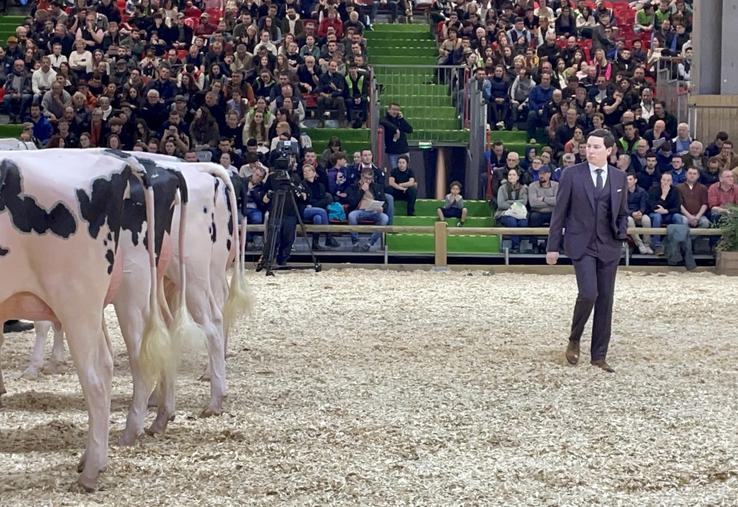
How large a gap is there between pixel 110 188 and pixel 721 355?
5.85 meters

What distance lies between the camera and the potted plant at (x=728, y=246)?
16.1 metres

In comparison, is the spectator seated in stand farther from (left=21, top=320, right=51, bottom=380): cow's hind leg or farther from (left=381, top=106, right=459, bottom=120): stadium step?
(left=21, top=320, right=51, bottom=380): cow's hind leg

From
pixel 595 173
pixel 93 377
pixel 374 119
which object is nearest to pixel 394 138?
pixel 374 119

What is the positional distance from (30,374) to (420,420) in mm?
3194

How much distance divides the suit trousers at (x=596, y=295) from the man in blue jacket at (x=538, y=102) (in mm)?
11806

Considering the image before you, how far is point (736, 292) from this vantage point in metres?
14.0

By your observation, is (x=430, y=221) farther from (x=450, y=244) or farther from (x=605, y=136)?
(x=605, y=136)

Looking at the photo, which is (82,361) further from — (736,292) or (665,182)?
(665,182)

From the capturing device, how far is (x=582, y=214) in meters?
8.93

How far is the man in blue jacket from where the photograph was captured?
2052cm

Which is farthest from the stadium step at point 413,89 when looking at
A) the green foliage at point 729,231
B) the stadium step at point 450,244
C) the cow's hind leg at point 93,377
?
the cow's hind leg at point 93,377

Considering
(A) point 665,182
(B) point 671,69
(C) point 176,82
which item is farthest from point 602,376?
(B) point 671,69

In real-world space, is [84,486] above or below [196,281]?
below

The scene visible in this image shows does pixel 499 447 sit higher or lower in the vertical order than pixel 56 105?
lower
